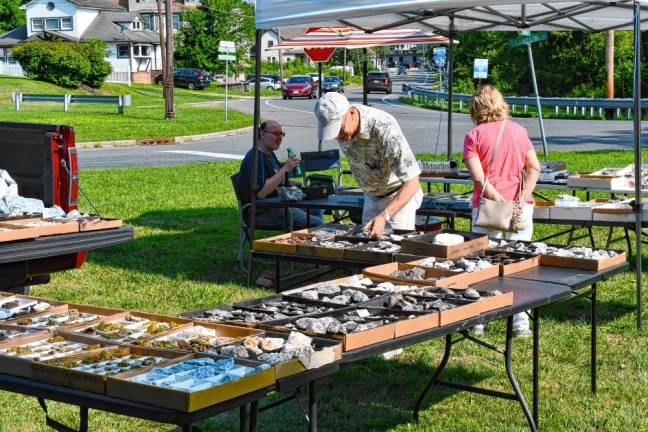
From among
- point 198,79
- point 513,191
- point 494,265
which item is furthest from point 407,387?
point 198,79

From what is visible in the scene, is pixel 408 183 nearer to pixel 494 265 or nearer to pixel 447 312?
pixel 494 265

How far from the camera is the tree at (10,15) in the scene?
3804 inches

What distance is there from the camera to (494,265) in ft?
18.9

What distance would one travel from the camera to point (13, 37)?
8575 centimetres

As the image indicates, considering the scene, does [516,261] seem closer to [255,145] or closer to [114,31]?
[255,145]

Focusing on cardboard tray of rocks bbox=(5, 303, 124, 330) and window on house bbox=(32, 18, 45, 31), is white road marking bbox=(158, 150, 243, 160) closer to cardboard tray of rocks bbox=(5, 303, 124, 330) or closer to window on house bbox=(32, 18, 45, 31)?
cardboard tray of rocks bbox=(5, 303, 124, 330)

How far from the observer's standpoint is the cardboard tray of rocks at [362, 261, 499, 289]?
17.5 feet

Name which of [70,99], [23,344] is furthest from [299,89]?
[23,344]

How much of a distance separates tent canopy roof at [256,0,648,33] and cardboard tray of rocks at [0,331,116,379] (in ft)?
13.8

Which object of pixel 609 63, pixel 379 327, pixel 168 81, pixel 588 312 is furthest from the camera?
pixel 168 81

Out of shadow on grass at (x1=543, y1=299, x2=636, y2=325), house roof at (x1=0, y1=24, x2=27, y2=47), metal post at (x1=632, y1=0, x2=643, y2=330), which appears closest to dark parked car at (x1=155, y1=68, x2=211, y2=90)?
house roof at (x1=0, y1=24, x2=27, y2=47)

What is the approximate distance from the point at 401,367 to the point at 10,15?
9764 centimetres

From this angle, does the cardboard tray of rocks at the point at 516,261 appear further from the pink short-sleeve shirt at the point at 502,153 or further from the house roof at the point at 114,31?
the house roof at the point at 114,31

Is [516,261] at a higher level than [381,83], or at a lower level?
lower
